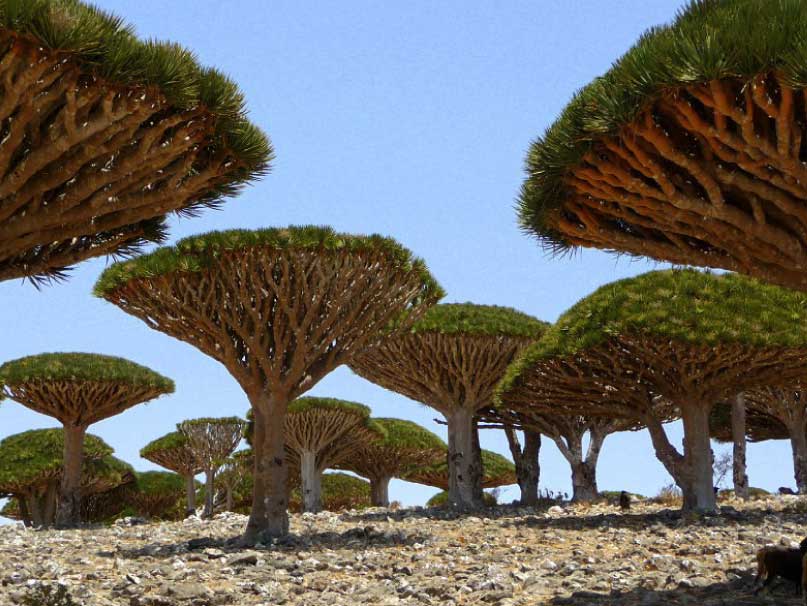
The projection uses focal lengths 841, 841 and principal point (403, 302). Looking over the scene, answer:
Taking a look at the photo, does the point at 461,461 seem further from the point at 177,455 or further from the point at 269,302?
the point at 177,455

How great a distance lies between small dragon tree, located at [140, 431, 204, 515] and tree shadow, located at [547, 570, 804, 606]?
2632 centimetres

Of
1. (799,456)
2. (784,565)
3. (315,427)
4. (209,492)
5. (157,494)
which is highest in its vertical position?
(315,427)

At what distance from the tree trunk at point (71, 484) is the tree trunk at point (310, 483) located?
7.01m

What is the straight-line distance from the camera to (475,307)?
→ 2281cm

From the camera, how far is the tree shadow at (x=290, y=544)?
42.3ft

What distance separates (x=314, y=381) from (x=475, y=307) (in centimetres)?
882

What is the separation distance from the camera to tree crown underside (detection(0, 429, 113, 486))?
30.4 meters

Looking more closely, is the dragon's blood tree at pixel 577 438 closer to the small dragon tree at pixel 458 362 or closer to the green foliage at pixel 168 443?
the small dragon tree at pixel 458 362

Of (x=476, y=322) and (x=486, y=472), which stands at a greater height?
(x=476, y=322)

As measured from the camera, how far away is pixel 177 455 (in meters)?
34.0

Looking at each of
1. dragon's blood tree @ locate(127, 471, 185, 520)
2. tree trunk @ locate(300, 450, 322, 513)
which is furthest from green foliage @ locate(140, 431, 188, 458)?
tree trunk @ locate(300, 450, 322, 513)

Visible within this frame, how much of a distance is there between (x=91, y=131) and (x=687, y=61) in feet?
17.9

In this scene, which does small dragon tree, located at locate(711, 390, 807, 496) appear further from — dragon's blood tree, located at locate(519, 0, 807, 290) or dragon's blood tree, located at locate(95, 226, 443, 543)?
dragon's blood tree, located at locate(519, 0, 807, 290)

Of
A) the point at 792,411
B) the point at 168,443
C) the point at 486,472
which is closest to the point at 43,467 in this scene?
the point at 168,443
